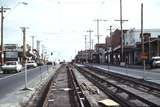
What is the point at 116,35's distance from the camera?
622 feet

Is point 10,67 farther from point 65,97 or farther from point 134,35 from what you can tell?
point 134,35

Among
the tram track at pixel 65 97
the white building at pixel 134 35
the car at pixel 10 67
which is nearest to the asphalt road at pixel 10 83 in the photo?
the tram track at pixel 65 97

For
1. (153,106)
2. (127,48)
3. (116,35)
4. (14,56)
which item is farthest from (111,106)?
(116,35)

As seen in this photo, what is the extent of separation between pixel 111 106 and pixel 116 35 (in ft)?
563

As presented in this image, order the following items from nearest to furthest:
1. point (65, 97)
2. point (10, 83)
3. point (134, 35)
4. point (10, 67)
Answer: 1. point (65, 97)
2. point (10, 83)
3. point (10, 67)
4. point (134, 35)

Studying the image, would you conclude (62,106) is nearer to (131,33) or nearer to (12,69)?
(12,69)

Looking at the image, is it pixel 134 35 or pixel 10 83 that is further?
pixel 134 35

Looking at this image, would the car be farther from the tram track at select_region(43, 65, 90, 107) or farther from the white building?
the white building

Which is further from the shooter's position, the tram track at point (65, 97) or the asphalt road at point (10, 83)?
the asphalt road at point (10, 83)

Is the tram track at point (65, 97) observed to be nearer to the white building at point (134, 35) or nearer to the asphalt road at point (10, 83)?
the asphalt road at point (10, 83)

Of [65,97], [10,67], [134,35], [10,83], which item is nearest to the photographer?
[65,97]

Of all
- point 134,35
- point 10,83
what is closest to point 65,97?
point 10,83

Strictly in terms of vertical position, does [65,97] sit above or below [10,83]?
below

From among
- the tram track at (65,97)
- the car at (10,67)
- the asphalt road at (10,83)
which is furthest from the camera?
the car at (10,67)
